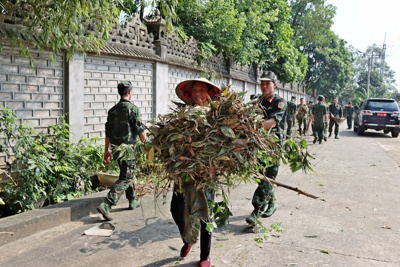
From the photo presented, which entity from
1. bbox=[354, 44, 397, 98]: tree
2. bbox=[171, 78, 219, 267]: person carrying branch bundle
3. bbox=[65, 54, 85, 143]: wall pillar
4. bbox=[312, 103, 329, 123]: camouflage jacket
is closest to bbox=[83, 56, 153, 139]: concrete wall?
bbox=[65, 54, 85, 143]: wall pillar

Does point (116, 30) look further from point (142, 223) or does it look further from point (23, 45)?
point (142, 223)

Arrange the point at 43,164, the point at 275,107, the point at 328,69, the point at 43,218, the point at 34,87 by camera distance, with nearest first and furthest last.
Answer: the point at 43,218
the point at 275,107
the point at 43,164
the point at 34,87
the point at 328,69

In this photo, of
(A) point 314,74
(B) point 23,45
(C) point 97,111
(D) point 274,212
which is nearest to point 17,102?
(B) point 23,45

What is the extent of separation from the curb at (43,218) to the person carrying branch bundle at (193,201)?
1837mm

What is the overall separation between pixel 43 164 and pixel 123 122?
1224 mm

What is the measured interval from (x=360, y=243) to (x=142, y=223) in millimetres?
2652

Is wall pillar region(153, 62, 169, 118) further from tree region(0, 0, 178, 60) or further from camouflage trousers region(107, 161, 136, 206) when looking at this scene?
camouflage trousers region(107, 161, 136, 206)

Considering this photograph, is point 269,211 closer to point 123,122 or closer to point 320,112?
point 123,122

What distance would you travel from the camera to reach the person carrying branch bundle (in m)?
3.28

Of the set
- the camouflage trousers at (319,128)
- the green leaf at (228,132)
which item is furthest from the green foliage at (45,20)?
the camouflage trousers at (319,128)

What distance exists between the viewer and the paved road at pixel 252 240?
361 centimetres

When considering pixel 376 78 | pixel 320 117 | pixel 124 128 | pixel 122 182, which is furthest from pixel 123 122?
pixel 376 78

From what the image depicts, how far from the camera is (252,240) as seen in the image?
4.15 meters

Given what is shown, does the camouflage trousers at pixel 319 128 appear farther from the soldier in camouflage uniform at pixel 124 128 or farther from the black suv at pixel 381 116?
the soldier in camouflage uniform at pixel 124 128
